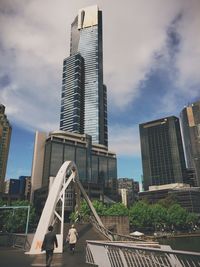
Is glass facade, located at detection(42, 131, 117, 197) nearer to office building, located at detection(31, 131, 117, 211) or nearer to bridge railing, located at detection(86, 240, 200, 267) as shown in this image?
office building, located at detection(31, 131, 117, 211)

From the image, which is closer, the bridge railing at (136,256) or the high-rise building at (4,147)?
the bridge railing at (136,256)

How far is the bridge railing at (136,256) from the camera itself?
6.86 m

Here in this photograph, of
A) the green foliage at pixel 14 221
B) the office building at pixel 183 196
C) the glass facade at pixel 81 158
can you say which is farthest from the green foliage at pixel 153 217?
the office building at pixel 183 196

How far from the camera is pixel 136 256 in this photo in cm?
887

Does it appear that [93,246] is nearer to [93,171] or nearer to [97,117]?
[93,171]

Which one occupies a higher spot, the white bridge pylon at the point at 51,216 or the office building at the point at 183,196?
the office building at the point at 183,196

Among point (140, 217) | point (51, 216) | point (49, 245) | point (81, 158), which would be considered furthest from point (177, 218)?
point (49, 245)

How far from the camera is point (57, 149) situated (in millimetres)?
127375

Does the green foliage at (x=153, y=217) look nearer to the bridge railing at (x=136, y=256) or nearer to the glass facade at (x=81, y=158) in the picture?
the glass facade at (x=81, y=158)

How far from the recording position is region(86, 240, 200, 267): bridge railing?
270 inches

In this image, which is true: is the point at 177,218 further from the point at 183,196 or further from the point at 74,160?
the point at 183,196

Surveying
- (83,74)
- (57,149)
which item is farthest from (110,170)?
(83,74)

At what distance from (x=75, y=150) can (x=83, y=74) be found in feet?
283

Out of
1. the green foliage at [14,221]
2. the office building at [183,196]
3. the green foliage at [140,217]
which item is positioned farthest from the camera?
the office building at [183,196]
